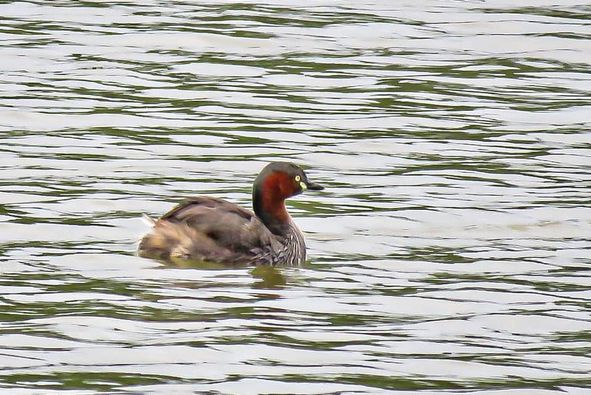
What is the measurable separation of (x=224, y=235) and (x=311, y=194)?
8.27 ft

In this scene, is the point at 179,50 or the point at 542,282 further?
the point at 179,50

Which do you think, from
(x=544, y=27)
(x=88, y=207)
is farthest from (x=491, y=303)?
(x=544, y=27)

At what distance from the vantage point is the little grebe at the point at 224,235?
40.0ft

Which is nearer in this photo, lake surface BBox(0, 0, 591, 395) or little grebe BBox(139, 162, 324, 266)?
lake surface BBox(0, 0, 591, 395)

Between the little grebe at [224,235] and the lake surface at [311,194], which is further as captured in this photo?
the little grebe at [224,235]

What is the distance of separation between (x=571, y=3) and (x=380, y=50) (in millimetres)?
3740

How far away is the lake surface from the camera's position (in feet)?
31.6

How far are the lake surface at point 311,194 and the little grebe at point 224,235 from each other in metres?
0.17

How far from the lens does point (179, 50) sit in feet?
66.2

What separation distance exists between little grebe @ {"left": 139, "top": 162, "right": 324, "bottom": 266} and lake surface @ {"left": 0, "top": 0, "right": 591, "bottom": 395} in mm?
169

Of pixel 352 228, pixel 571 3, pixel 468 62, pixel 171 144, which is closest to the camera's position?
pixel 352 228

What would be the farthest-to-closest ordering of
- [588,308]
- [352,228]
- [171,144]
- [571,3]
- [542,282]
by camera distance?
[571,3] < [171,144] < [352,228] < [542,282] < [588,308]

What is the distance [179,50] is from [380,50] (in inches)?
85.7

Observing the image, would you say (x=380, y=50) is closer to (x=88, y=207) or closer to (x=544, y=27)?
(x=544, y=27)
